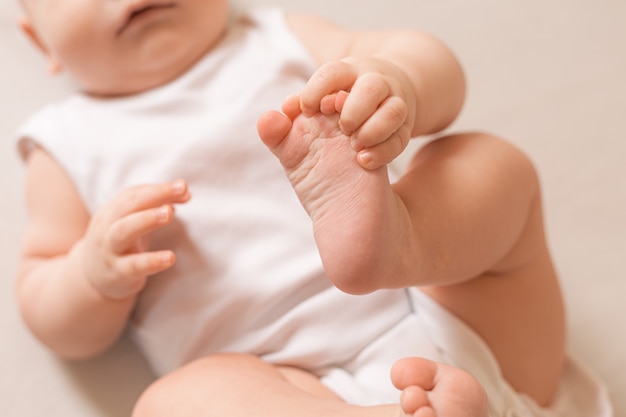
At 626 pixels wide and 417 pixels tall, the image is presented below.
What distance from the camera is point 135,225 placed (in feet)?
2.60

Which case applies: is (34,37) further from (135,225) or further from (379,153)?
(379,153)

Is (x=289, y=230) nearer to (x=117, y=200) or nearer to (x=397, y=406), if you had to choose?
(x=117, y=200)

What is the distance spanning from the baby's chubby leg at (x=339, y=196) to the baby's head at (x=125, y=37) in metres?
0.36

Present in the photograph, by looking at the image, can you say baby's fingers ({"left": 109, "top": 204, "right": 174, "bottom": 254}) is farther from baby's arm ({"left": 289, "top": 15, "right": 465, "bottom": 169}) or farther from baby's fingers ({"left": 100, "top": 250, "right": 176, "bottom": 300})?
baby's arm ({"left": 289, "top": 15, "right": 465, "bottom": 169})

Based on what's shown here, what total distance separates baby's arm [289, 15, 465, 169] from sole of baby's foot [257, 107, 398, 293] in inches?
0.5

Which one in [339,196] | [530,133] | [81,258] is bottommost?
[530,133]

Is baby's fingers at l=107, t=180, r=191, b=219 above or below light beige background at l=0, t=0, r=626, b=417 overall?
above

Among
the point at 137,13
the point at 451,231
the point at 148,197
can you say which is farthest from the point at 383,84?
the point at 137,13

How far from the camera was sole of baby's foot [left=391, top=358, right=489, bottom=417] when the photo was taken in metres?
0.58

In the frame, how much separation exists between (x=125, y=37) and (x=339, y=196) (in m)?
0.43

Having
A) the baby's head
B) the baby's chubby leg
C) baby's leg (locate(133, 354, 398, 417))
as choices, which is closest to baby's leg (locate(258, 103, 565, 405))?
the baby's chubby leg

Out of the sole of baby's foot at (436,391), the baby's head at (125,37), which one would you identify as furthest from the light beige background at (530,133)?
the sole of baby's foot at (436,391)

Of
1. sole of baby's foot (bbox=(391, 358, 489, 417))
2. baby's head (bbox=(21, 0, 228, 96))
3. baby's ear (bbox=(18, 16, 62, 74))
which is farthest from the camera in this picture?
baby's ear (bbox=(18, 16, 62, 74))

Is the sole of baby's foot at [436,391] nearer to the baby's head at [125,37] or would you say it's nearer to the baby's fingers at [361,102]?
the baby's fingers at [361,102]
